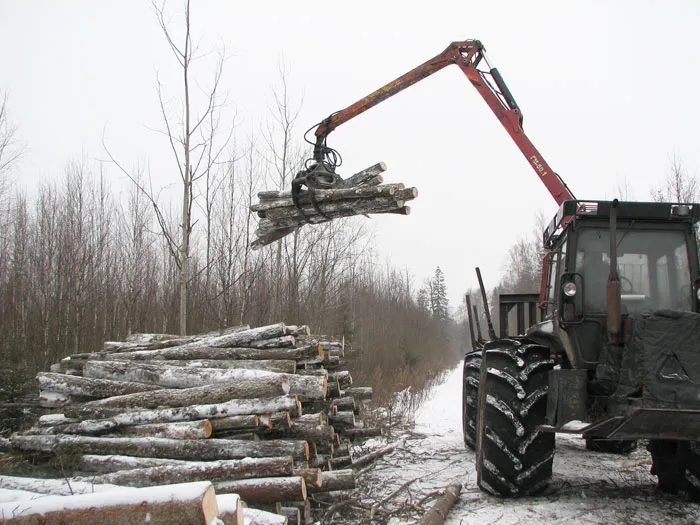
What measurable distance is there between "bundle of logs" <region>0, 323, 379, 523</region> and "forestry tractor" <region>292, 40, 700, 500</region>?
1781 mm

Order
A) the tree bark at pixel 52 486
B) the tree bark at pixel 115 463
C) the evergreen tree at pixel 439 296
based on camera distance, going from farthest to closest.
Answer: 1. the evergreen tree at pixel 439 296
2. the tree bark at pixel 115 463
3. the tree bark at pixel 52 486

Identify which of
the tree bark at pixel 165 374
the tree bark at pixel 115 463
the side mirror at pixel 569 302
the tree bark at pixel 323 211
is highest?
the tree bark at pixel 323 211

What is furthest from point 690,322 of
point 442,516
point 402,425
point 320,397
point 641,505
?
point 402,425

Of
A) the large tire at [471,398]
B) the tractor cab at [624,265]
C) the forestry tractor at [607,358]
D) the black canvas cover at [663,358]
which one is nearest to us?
the black canvas cover at [663,358]

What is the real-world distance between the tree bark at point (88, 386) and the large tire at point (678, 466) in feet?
17.9

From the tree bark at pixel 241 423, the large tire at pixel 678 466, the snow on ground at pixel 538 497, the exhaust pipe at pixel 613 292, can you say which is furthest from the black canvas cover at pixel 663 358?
the tree bark at pixel 241 423

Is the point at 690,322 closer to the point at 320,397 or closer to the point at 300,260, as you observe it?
the point at 320,397

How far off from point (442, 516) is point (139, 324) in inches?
433

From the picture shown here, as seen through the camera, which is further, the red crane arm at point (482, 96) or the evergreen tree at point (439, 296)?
the evergreen tree at point (439, 296)

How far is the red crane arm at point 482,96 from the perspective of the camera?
27.1 ft

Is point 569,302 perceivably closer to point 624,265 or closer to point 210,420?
point 624,265

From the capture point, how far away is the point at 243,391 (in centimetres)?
590

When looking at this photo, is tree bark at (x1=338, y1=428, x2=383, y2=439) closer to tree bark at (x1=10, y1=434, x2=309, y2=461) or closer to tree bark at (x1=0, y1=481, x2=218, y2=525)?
tree bark at (x1=10, y1=434, x2=309, y2=461)

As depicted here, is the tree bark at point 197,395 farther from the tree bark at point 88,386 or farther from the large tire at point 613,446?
the large tire at point 613,446
